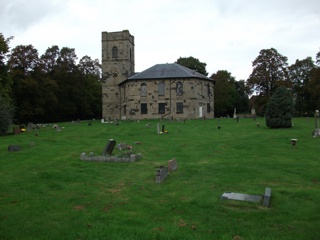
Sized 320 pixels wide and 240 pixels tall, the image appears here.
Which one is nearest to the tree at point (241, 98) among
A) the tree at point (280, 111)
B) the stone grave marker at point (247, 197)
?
the tree at point (280, 111)

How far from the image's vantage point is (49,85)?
59.6m

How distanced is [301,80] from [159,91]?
3497 centimetres

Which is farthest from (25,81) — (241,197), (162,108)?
(241,197)

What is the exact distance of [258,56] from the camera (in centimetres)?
6116

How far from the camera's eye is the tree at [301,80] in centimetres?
6843

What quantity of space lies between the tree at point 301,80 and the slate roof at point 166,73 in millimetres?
24201

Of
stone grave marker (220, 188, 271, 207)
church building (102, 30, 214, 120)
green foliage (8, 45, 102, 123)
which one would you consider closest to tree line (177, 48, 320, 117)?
church building (102, 30, 214, 120)

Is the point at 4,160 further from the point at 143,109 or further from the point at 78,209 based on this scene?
the point at 143,109

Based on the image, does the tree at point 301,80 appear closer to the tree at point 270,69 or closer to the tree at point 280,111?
the tree at point 270,69

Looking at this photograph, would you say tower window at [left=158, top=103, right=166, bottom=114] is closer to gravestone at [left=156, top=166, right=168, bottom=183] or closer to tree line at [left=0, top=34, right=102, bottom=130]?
tree line at [left=0, top=34, right=102, bottom=130]

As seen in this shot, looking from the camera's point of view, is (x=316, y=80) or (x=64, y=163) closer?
(x=64, y=163)

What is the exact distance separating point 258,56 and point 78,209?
58.1 metres

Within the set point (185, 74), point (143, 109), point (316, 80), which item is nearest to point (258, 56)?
point (316, 80)

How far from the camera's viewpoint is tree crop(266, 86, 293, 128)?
31797 millimetres
